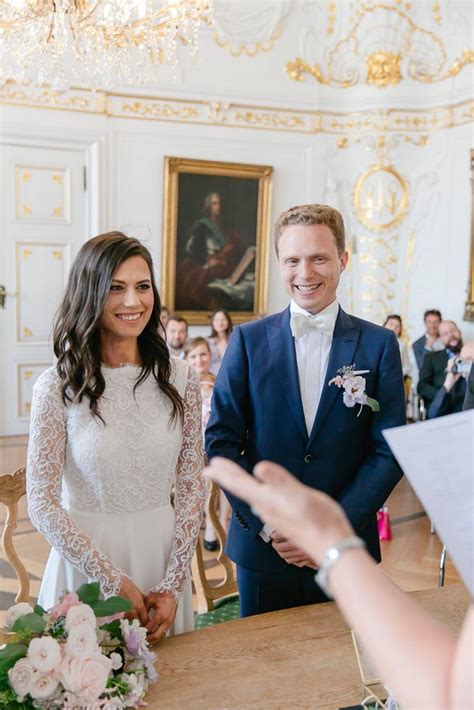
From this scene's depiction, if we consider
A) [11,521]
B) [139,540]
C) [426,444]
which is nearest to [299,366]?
[139,540]

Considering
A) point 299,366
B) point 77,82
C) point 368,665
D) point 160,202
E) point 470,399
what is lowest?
point 368,665

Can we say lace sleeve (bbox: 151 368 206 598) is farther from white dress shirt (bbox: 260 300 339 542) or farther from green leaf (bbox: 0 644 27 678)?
green leaf (bbox: 0 644 27 678)

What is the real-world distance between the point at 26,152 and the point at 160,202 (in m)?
1.51

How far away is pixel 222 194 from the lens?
8305 millimetres

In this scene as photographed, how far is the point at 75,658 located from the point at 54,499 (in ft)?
1.89

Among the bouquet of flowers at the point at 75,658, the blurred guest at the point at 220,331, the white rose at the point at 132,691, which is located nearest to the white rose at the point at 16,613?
the bouquet of flowers at the point at 75,658

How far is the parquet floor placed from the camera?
4.37m

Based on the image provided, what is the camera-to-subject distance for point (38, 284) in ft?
25.5

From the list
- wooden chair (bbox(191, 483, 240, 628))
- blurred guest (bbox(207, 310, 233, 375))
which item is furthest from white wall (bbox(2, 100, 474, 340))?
wooden chair (bbox(191, 483, 240, 628))

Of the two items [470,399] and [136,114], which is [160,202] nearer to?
[136,114]

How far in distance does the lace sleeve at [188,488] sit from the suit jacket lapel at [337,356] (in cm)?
34

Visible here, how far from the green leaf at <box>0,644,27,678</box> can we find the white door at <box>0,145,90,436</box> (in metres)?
6.52

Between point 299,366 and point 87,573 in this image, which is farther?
point 299,366

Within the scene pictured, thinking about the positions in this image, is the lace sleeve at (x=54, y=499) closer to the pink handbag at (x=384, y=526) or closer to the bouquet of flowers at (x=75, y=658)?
the bouquet of flowers at (x=75, y=658)
